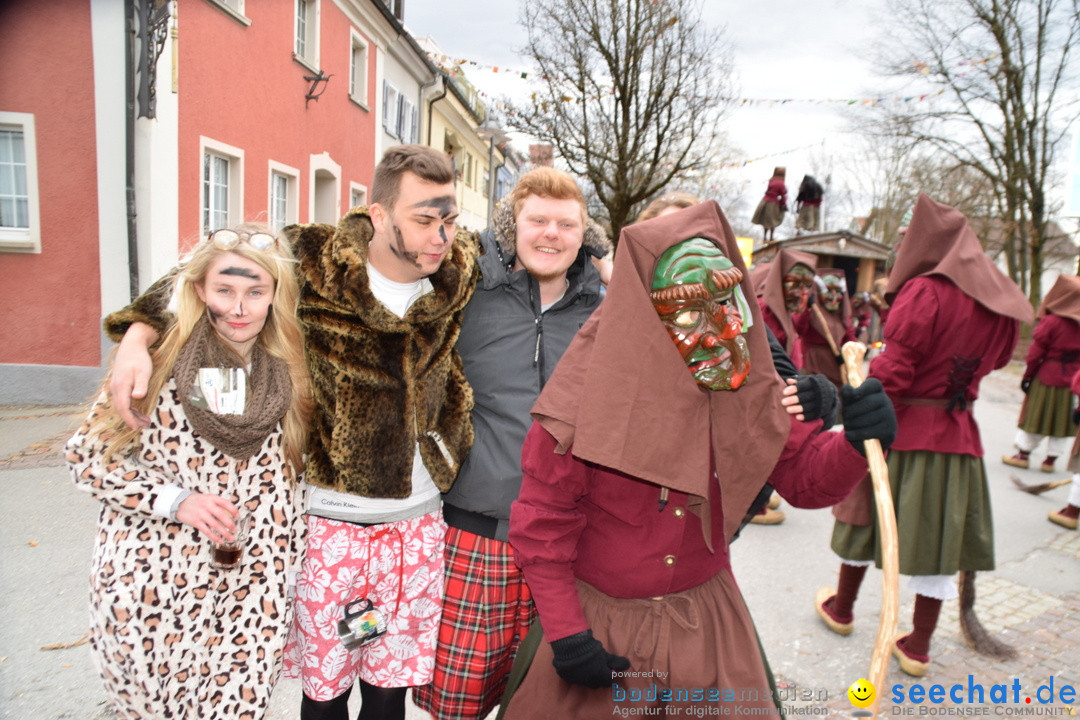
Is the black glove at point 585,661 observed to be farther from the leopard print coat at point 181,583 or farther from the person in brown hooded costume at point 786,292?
the person in brown hooded costume at point 786,292

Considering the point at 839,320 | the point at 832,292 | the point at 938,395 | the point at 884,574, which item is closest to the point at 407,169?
the point at 884,574

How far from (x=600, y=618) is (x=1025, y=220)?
76.4 feet

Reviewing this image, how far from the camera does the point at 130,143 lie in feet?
24.0

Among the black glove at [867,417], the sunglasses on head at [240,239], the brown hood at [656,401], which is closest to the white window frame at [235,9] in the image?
the sunglasses on head at [240,239]

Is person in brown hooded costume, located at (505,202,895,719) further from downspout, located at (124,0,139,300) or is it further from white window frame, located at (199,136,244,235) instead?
white window frame, located at (199,136,244,235)

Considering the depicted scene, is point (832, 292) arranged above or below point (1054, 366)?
above

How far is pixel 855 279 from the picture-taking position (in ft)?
57.5

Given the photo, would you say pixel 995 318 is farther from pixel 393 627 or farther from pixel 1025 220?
pixel 1025 220

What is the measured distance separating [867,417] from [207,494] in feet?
5.67

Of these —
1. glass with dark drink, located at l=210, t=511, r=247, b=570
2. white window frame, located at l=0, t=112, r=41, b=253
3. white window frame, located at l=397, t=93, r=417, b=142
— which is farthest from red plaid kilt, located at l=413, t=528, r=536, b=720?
white window frame, located at l=397, t=93, r=417, b=142

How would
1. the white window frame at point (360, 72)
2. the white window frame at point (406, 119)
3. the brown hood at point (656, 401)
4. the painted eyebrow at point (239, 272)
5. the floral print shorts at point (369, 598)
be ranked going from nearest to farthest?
the brown hood at point (656, 401) → the painted eyebrow at point (239, 272) → the floral print shorts at point (369, 598) → the white window frame at point (360, 72) → the white window frame at point (406, 119)

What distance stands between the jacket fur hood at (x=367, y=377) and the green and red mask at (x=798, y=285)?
371 centimetres

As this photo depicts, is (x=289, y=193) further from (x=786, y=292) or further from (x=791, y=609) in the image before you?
(x=791, y=609)

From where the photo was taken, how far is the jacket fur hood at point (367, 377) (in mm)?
Answer: 2035
